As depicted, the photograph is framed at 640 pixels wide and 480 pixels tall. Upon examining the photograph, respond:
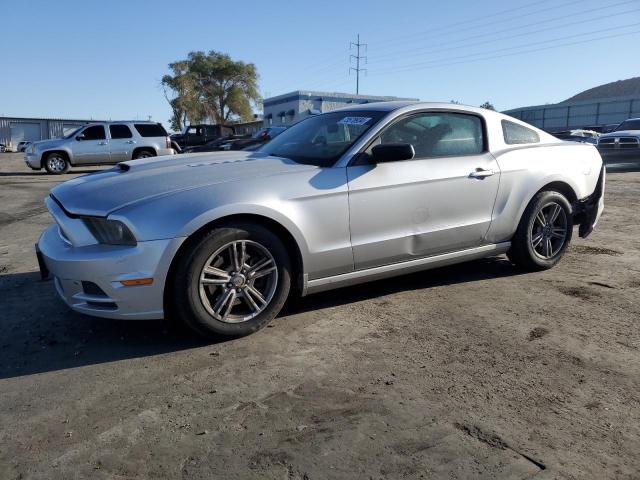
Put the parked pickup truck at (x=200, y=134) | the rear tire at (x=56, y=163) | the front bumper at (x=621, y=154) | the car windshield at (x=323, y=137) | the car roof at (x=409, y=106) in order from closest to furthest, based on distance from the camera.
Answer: the car windshield at (x=323, y=137), the car roof at (x=409, y=106), the front bumper at (x=621, y=154), the rear tire at (x=56, y=163), the parked pickup truck at (x=200, y=134)

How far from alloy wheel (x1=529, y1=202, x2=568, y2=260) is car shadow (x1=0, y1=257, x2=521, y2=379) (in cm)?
50

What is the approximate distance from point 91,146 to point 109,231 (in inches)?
644

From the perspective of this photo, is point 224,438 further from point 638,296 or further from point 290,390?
point 638,296

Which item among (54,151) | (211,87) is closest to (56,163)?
(54,151)

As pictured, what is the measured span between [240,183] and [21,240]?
4.64m

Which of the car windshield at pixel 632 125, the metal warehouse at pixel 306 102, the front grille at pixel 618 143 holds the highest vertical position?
the metal warehouse at pixel 306 102

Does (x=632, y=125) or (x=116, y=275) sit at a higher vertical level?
(x=632, y=125)

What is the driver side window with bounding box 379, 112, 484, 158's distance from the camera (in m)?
4.27

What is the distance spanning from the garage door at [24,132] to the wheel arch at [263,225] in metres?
68.5

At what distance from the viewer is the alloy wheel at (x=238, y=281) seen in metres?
3.45

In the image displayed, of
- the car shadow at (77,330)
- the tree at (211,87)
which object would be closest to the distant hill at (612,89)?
the tree at (211,87)

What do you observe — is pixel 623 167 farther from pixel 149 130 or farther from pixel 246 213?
pixel 246 213

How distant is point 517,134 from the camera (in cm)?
494

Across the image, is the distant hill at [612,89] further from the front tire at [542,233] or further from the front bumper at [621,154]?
the front tire at [542,233]
